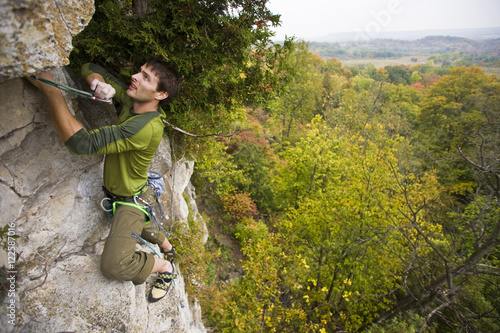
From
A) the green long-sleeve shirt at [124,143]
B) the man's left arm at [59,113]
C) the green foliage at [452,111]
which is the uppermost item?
the man's left arm at [59,113]

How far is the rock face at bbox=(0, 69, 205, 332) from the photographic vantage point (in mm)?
2570

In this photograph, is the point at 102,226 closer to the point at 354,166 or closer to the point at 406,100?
the point at 354,166

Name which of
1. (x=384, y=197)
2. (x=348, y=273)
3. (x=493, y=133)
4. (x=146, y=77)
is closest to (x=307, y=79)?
(x=493, y=133)

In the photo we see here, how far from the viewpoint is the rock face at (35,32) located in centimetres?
173

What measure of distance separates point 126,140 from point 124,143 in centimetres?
4

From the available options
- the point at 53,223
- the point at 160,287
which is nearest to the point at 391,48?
the point at 160,287

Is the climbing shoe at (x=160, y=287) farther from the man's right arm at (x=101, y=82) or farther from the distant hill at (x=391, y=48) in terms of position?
the distant hill at (x=391, y=48)

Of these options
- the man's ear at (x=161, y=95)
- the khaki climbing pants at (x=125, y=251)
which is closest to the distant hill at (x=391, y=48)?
the man's ear at (x=161, y=95)

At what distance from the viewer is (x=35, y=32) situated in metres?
1.89

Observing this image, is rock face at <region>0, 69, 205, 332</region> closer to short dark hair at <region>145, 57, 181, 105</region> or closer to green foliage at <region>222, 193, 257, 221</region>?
short dark hair at <region>145, 57, 181, 105</region>

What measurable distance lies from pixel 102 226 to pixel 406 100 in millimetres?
45341

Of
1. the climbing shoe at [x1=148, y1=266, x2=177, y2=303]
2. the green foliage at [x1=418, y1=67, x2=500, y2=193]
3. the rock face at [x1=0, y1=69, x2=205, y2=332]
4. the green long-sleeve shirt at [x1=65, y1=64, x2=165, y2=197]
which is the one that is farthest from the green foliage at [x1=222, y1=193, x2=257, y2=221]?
the green foliage at [x1=418, y1=67, x2=500, y2=193]

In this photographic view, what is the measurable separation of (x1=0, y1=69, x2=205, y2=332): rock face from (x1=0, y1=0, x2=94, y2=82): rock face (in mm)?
665

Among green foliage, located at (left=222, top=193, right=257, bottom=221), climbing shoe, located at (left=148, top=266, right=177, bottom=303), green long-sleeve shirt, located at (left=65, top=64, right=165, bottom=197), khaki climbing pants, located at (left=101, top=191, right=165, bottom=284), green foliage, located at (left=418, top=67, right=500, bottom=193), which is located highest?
green long-sleeve shirt, located at (left=65, top=64, right=165, bottom=197)
